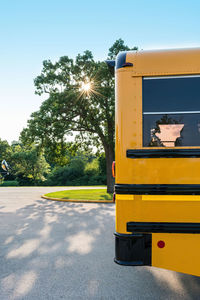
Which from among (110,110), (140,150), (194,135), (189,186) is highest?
(110,110)

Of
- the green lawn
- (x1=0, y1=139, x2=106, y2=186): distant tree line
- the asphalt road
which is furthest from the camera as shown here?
(x1=0, y1=139, x2=106, y2=186): distant tree line

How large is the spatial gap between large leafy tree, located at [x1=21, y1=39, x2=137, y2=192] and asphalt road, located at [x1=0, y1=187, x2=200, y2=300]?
395 inches

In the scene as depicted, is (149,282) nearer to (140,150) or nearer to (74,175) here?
(140,150)

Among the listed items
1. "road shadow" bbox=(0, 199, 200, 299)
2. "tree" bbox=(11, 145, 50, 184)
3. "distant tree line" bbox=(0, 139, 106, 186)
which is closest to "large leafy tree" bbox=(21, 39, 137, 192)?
"road shadow" bbox=(0, 199, 200, 299)

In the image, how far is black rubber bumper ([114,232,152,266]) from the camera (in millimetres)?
2811

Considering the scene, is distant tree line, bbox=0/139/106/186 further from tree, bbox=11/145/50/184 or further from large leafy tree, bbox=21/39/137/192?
large leafy tree, bbox=21/39/137/192

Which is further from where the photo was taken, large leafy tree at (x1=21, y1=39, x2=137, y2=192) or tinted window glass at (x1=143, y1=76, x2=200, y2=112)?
large leafy tree at (x1=21, y1=39, x2=137, y2=192)

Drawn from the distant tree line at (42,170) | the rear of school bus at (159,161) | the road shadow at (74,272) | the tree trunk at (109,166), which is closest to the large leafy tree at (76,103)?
the tree trunk at (109,166)

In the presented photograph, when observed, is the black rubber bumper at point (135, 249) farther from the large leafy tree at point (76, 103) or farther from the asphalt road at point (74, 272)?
the large leafy tree at point (76, 103)

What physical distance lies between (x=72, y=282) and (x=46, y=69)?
16.2m

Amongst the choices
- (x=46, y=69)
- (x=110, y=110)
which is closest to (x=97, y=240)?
(x=110, y=110)

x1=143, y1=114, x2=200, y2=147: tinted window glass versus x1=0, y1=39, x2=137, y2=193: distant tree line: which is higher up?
x1=0, y1=39, x2=137, y2=193: distant tree line

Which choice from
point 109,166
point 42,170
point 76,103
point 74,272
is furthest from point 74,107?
point 42,170

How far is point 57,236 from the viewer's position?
619cm
